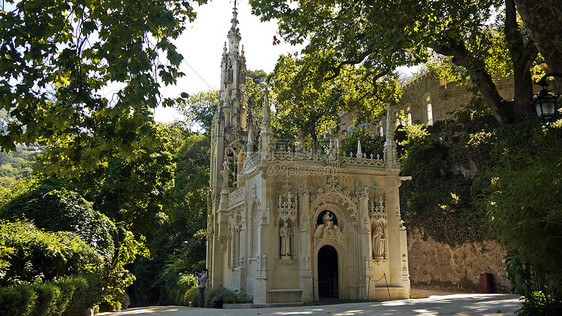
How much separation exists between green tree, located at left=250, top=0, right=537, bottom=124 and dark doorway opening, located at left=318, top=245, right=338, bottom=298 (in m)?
7.19

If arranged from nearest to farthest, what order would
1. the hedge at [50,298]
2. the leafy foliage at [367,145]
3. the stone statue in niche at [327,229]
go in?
the hedge at [50,298] → the stone statue in niche at [327,229] → the leafy foliage at [367,145]

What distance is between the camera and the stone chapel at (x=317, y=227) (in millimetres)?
15312

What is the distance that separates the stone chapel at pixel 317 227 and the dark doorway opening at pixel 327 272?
0.02 meters

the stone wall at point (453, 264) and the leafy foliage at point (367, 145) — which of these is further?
the leafy foliage at point (367, 145)

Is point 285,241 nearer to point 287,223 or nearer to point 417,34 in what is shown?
point 287,223

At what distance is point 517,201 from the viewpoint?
23.4ft

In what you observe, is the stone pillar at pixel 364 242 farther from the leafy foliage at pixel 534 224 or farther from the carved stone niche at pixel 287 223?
the leafy foliage at pixel 534 224

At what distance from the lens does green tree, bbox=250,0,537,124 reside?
11336 mm

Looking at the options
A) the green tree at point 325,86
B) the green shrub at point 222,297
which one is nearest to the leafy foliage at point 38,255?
the green shrub at point 222,297

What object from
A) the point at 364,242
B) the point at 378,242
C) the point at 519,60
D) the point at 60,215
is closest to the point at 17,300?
the point at 60,215

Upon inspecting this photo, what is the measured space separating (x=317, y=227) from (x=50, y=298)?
971 centimetres

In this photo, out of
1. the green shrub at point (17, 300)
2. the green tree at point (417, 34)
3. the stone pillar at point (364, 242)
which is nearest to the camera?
the green shrub at point (17, 300)

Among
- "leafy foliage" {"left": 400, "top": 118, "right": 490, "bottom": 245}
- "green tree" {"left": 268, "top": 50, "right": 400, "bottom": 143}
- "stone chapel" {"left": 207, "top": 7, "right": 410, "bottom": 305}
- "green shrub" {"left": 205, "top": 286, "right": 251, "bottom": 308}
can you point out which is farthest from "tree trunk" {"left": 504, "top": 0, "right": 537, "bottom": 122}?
"green shrub" {"left": 205, "top": 286, "right": 251, "bottom": 308}

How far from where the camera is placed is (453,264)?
72.1 ft
